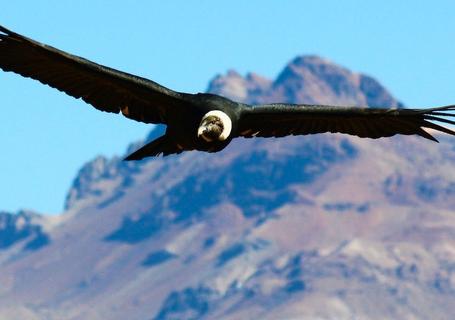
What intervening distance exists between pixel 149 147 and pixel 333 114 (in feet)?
14.0

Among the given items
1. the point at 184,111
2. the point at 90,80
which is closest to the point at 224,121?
the point at 184,111

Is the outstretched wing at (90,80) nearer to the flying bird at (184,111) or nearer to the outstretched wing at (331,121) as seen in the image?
the flying bird at (184,111)

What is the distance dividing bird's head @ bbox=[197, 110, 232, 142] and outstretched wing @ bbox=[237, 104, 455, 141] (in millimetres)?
2023

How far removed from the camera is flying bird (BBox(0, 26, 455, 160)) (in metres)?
29.9


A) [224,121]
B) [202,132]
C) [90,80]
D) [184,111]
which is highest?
[90,80]

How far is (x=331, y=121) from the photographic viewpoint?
3362 centimetres

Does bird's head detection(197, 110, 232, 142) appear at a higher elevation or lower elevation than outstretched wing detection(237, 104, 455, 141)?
lower

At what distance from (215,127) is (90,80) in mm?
4192

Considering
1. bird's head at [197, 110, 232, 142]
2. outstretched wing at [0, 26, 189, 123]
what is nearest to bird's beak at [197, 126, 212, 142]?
bird's head at [197, 110, 232, 142]

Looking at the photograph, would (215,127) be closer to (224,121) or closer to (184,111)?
(224,121)

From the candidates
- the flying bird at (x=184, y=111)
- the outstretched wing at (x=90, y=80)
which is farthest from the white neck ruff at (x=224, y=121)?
the outstretched wing at (x=90, y=80)

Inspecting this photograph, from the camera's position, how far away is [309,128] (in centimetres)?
3372

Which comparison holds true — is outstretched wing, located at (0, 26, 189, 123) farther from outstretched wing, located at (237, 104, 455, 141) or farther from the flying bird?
outstretched wing, located at (237, 104, 455, 141)

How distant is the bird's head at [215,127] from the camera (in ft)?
94.1
